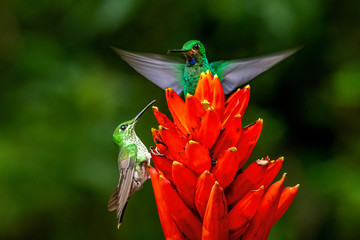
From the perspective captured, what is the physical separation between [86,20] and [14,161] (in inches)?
53.4

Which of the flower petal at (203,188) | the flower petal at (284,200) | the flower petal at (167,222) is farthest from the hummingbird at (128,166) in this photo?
the flower petal at (284,200)

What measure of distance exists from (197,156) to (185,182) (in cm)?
9

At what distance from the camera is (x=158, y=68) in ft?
9.45

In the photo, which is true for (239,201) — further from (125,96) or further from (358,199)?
(125,96)

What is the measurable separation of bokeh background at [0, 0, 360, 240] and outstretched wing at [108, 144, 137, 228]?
1782 millimetres

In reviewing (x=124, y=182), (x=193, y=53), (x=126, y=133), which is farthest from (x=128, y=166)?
(x=193, y=53)

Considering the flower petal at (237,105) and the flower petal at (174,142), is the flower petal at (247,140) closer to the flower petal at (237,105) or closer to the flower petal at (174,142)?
the flower petal at (237,105)

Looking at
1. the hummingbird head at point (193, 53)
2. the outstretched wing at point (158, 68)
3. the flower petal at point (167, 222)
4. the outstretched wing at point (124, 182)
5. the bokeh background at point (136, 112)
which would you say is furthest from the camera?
the bokeh background at point (136, 112)

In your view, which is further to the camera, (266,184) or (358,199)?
(358,199)

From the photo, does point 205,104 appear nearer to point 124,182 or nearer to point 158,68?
point 124,182

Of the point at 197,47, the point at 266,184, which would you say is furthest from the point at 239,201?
the point at 197,47

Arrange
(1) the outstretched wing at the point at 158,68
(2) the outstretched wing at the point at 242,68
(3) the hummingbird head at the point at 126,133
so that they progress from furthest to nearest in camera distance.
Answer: (3) the hummingbird head at the point at 126,133
(1) the outstretched wing at the point at 158,68
(2) the outstretched wing at the point at 242,68

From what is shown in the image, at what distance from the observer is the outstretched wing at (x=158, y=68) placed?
2.80m

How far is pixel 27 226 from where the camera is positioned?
4.96 m
